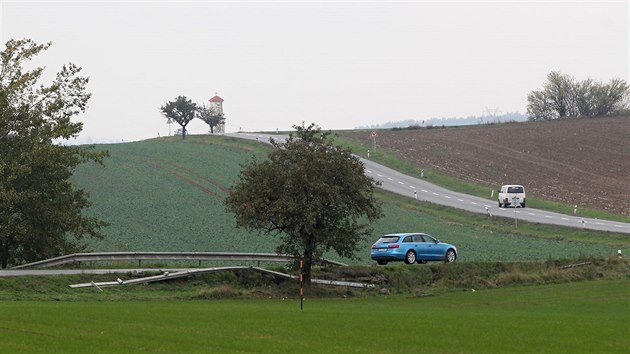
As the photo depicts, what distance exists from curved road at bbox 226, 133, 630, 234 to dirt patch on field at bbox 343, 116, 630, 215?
461cm

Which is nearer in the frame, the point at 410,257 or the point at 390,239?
the point at 410,257

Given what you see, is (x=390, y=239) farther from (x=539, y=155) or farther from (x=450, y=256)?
(x=539, y=155)

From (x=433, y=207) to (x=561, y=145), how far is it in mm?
36430

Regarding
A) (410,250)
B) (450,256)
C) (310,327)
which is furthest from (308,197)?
(310,327)

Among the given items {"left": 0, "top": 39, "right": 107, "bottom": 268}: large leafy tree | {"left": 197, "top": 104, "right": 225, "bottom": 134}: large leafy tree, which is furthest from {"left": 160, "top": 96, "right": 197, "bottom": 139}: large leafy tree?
{"left": 0, "top": 39, "right": 107, "bottom": 268}: large leafy tree

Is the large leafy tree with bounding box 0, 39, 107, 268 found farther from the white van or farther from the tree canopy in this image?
the tree canopy

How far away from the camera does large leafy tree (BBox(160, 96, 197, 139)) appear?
393 feet

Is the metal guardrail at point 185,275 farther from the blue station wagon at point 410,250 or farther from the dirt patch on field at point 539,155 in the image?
the dirt patch on field at point 539,155

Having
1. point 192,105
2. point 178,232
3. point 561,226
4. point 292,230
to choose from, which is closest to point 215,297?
point 292,230

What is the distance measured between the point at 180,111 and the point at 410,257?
79.5 meters

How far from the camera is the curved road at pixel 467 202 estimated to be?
64562 millimetres

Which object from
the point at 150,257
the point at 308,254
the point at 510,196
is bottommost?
the point at 150,257

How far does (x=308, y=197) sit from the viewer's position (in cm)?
3859

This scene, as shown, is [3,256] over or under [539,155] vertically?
under
